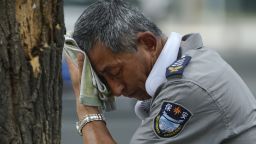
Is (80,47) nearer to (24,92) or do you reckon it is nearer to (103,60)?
(103,60)

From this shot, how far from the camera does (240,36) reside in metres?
17.1

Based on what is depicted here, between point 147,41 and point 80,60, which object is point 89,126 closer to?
point 80,60

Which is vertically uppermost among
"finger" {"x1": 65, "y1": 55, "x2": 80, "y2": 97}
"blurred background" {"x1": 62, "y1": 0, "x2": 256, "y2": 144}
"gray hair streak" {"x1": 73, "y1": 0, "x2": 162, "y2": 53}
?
"gray hair streak" {"x1": 73, "y1": 0, "x2": 162, "y2": 53}

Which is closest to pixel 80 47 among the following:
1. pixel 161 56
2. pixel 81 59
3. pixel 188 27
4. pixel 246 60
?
pixel 81 59

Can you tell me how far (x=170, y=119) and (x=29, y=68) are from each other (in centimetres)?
49

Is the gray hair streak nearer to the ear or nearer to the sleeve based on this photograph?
the ear

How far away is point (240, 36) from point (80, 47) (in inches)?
561

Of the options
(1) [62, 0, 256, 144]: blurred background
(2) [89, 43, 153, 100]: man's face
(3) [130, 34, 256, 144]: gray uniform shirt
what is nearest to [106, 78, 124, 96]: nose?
(2) [89, 43, 153, 100]: man's face

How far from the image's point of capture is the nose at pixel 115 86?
10.2ft

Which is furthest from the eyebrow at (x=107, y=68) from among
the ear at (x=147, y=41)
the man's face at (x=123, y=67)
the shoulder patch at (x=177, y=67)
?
the shoulder patch at (x=177, y=67)

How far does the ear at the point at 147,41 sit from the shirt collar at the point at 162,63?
0.12 feet

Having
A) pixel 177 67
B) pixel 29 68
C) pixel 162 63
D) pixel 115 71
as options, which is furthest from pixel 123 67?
pixel 29 68

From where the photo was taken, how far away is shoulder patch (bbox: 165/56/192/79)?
9.32 ft

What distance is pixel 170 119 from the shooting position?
2.79 meters
